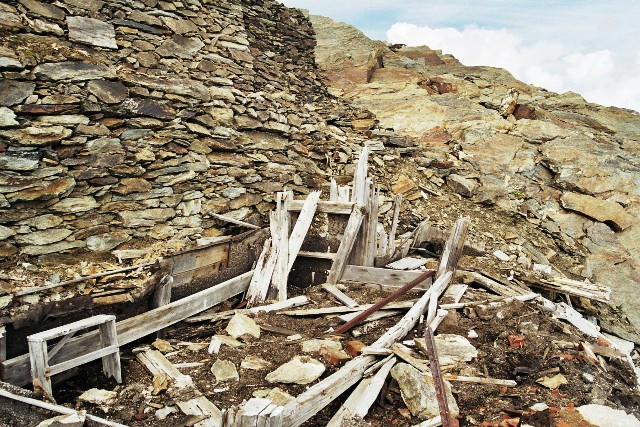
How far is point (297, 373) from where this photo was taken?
4.62 m

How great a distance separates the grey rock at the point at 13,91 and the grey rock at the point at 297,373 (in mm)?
4469

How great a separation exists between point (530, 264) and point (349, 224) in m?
3.92

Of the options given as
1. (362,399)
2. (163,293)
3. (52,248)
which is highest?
(52,248)

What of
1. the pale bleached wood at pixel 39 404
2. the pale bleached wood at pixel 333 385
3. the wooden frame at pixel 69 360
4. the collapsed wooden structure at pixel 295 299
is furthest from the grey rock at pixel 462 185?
the pale bleached wood at pixel 39 404

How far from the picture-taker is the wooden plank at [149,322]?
4.31m

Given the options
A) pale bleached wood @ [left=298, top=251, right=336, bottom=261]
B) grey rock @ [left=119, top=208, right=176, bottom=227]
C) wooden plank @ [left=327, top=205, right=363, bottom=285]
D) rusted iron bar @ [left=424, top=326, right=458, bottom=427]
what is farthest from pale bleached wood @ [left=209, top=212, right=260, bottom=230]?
rusted iron bar @ [left=424, top=326, right=458, bottom=427]

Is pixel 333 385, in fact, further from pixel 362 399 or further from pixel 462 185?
pixel 462 185

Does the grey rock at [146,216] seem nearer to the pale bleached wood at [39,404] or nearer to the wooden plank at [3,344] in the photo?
the wooden plank at [3,344]

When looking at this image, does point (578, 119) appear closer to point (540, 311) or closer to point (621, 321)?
point (621, 321)

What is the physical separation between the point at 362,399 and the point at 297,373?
831mm

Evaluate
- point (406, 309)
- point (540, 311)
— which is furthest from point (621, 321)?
point (406, 309)

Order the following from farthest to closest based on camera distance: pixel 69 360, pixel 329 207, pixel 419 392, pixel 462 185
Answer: pixel 462 185, pixel 329 207, pixel 69 360, pixel 419 392

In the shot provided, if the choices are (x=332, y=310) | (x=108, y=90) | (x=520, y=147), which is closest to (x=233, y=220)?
(x=332, y=310)

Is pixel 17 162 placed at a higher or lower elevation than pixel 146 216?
higher
